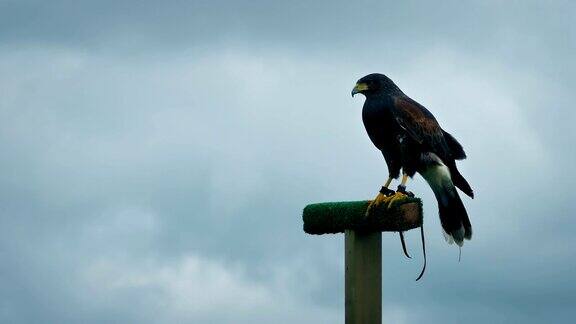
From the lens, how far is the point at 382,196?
19.6 ft

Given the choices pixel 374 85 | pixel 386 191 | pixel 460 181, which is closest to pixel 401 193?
pixel 386 191

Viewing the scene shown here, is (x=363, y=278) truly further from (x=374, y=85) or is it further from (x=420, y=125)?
(x=374, y=85)

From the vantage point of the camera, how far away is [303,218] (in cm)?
597

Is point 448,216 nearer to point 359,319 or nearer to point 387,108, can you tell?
point 387,108

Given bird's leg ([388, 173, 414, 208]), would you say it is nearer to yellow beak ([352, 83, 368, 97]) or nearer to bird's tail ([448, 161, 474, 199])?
bird's tail ([448, 161, 474, 199])

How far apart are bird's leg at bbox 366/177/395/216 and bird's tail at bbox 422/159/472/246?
0.38 metres

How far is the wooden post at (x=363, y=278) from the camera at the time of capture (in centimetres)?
554

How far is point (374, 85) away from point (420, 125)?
570 millimetres

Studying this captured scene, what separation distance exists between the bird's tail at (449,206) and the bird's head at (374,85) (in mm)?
762

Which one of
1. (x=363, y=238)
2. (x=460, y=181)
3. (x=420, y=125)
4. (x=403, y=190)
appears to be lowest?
(x=363, y=238)

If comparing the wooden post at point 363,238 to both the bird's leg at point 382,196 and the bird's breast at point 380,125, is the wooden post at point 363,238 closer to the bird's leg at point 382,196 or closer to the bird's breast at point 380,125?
the bird's leg at point 382,196

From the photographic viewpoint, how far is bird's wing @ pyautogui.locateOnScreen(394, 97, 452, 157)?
6.66m

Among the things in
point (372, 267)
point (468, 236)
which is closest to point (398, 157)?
point (468, 236)

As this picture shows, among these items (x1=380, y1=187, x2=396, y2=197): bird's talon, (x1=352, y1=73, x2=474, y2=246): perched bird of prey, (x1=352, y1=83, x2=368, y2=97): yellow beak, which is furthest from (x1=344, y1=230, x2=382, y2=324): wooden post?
(x1=352, y1=83, x2=368, y2=97): yellow beak
